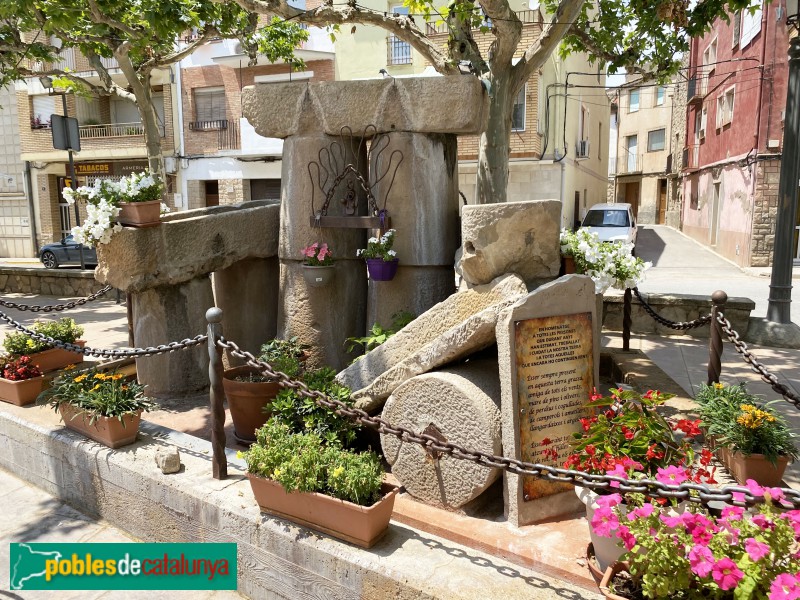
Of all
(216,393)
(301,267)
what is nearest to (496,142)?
(301,267)

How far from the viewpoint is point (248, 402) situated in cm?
431

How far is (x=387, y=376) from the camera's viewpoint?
384 cm

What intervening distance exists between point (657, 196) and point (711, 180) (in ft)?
50.3

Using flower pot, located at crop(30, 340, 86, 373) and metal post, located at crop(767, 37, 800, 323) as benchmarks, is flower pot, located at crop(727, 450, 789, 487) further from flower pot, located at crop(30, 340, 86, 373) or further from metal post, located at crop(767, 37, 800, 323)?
flower pot, located at crop(30, 340, 86, 373)

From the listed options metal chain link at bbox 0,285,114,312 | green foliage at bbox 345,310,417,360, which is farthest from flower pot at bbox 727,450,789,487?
metal chain link at bbox 0,285,114,312

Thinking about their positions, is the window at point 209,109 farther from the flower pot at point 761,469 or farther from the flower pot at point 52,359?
the flower pot at point 761,469

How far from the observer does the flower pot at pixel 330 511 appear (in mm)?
2830

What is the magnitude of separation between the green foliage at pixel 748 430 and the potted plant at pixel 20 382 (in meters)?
4.64

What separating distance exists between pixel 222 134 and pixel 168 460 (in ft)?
60.0

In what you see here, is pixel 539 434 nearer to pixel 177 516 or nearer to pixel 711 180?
pixel 177 516

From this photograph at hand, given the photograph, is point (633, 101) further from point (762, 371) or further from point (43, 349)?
point (43, 349)

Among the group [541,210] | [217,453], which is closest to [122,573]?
[217,453]

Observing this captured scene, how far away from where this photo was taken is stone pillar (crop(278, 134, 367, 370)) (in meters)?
5.15

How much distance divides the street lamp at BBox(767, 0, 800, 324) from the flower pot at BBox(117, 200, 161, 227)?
668 centimetres
